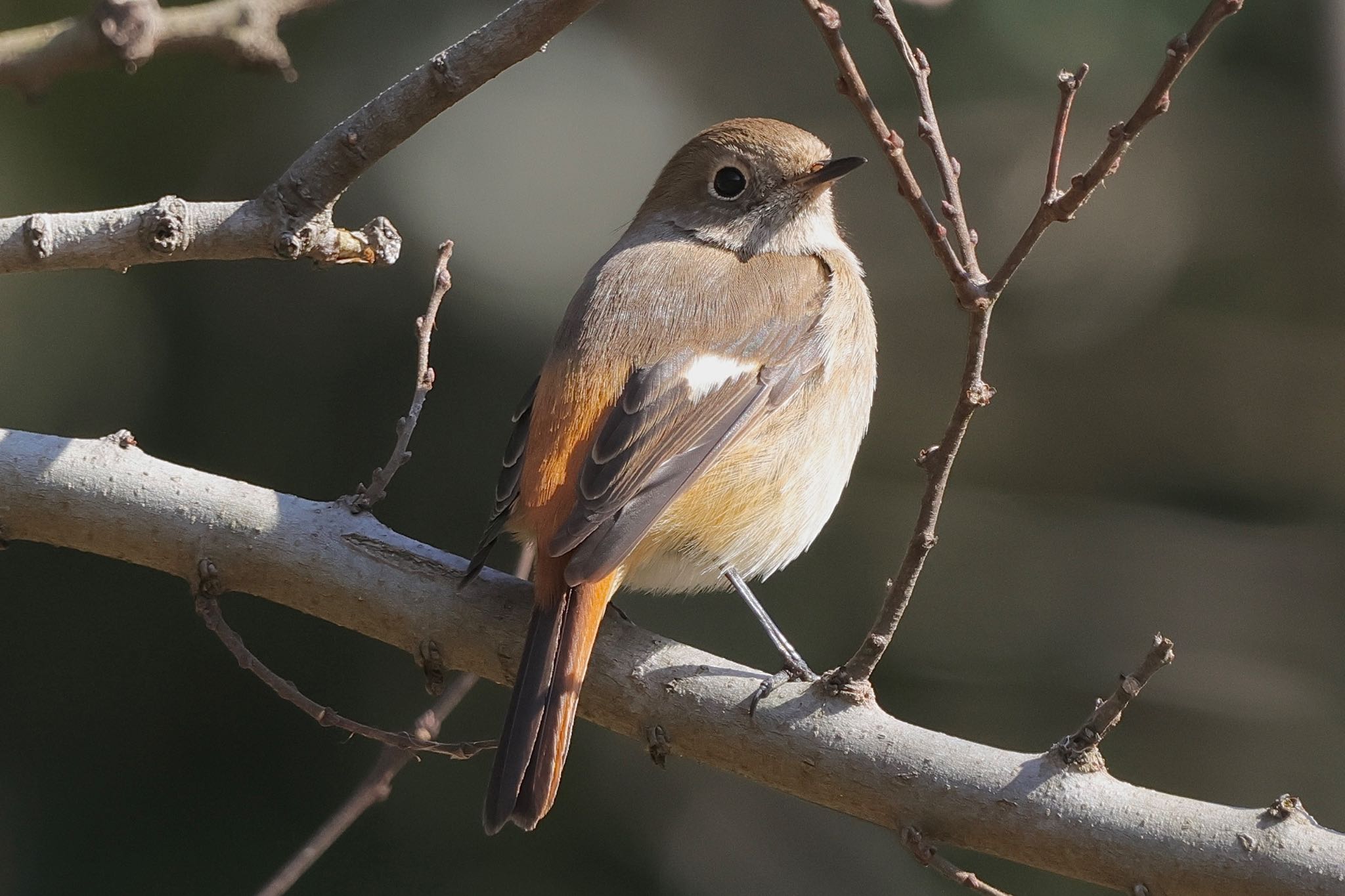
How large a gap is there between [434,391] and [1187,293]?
334 centimetres

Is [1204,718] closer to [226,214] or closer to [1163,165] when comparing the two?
[1163,165]

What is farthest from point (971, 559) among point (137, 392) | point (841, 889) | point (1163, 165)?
point (137, 392)

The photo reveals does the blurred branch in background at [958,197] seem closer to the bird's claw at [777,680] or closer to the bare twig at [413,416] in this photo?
the bird's claw at [777,680]

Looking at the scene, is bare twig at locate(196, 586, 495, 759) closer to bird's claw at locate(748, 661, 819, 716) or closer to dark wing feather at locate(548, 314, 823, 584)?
dark wing feather at locate(548, 314, 823, 584)

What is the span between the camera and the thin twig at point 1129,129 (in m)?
2.06

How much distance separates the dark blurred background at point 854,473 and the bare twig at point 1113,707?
291 centimetres

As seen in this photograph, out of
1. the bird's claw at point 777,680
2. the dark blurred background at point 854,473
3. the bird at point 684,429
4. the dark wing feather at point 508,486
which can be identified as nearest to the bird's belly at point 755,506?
the bird at point 684,429

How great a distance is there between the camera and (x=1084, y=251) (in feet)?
21.4

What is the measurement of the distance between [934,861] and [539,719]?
0.81m

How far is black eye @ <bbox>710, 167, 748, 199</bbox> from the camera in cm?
434

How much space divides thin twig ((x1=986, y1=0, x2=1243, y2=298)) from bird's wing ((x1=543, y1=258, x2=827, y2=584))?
1.14 m

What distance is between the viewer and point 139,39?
326cm

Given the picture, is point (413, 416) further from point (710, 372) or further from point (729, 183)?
point (729, 183)

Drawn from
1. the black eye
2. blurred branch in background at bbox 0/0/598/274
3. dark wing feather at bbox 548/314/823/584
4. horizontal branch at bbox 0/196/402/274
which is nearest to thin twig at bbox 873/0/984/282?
blurred branch in background at bbox 0/0/598/274
